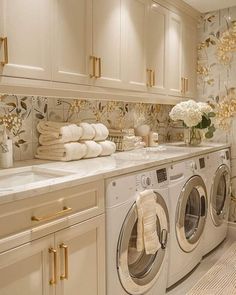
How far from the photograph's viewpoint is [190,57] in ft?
10.5

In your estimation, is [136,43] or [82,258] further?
[136,43]

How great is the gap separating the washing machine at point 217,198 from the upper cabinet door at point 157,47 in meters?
0.79

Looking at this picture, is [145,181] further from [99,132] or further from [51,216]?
[51,216]

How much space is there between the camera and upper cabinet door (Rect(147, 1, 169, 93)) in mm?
2545

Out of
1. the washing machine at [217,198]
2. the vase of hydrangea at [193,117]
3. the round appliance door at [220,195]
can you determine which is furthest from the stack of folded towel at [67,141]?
the round appliance door at [220,195]

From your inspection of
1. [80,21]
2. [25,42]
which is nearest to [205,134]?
[80,21]

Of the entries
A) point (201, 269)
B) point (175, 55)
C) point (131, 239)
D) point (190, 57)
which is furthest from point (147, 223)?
point (190, 57)

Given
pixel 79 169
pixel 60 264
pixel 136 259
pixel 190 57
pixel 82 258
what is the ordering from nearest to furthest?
1. pixel 60 264
2. pixel 82 258
3. pixel 79 169
4. pixel 136 259
5. pixel 190 57

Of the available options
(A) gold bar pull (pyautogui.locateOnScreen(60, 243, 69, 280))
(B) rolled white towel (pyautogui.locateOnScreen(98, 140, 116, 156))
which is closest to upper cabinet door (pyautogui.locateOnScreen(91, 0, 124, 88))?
(B) rolled white towel (pyautogui.locateOnScreen(98, 140, 116, 156))

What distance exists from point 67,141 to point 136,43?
0.97 meters

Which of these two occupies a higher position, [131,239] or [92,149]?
[92,149]

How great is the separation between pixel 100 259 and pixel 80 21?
136 cm

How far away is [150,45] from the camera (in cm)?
255

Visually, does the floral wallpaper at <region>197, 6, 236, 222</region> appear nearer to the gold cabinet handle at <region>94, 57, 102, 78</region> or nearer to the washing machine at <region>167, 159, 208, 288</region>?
the washing machine at <region>167, 159, 208, 288</region>
